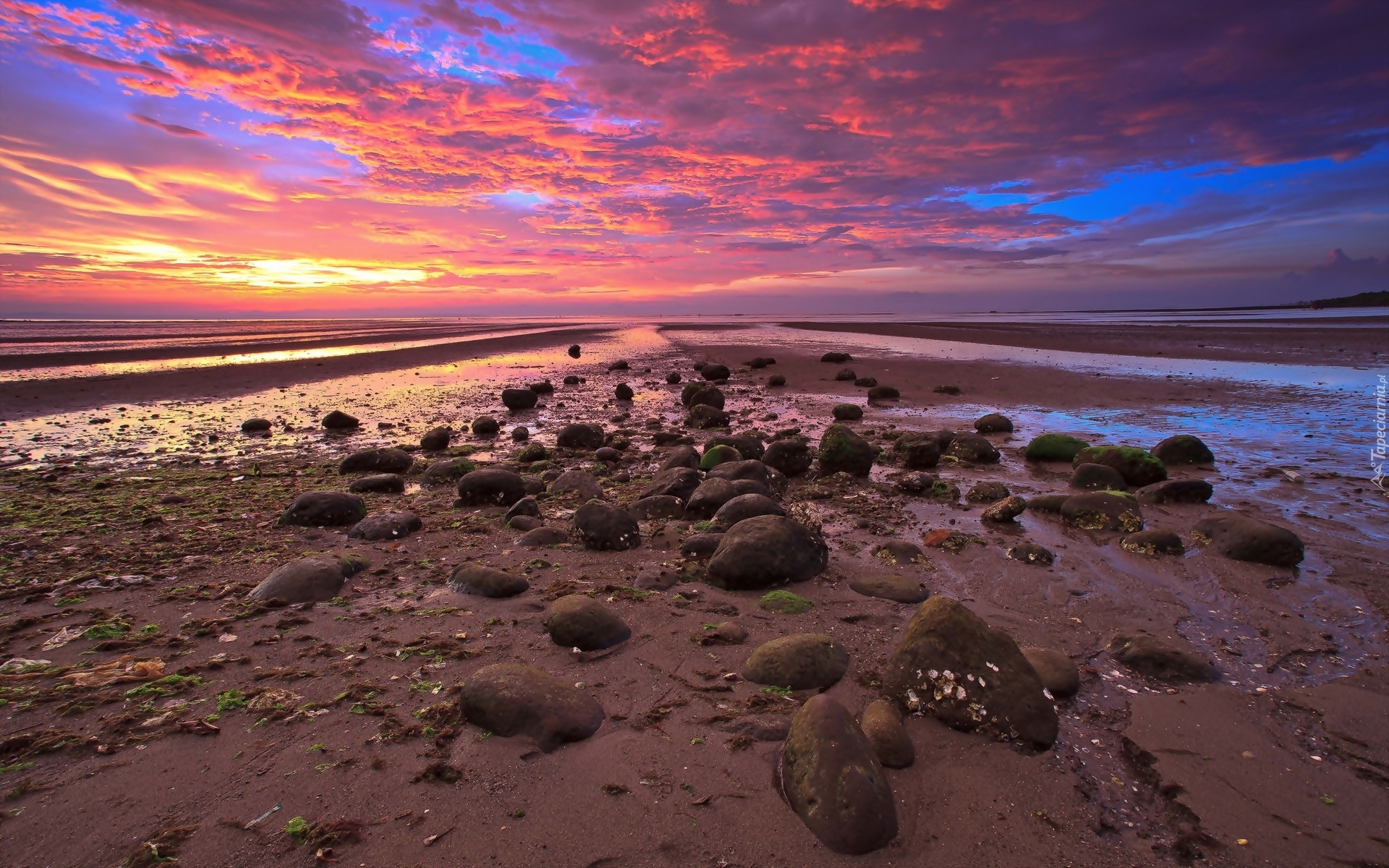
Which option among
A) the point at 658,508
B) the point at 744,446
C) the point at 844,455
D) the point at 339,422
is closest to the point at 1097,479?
the point at 844,455

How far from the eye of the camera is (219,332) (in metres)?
42.3

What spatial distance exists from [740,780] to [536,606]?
7.36 feet

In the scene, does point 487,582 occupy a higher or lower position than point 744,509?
lower

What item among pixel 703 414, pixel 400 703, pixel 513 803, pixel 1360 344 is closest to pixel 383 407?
pixel 703 414

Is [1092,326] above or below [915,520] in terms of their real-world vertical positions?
above

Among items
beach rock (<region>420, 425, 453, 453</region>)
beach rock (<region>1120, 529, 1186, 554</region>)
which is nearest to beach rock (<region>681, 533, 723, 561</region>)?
beach rock (<region>1120, 529, 1186, 554</region>)

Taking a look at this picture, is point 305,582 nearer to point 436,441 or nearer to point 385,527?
point 385,527

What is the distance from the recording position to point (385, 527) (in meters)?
5.88

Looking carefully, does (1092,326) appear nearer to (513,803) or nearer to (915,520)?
(915,520)

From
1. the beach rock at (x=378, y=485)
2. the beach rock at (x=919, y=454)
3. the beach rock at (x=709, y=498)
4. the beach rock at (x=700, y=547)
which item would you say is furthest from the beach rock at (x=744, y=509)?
the beach rock at (x=378, y=485)

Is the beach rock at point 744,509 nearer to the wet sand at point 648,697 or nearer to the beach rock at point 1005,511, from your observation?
the wet sand at point 648,697

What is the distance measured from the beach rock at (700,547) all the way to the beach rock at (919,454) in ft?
14.3

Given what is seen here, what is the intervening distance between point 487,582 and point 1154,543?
6.02 meters

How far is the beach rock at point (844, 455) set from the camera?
8094mm
